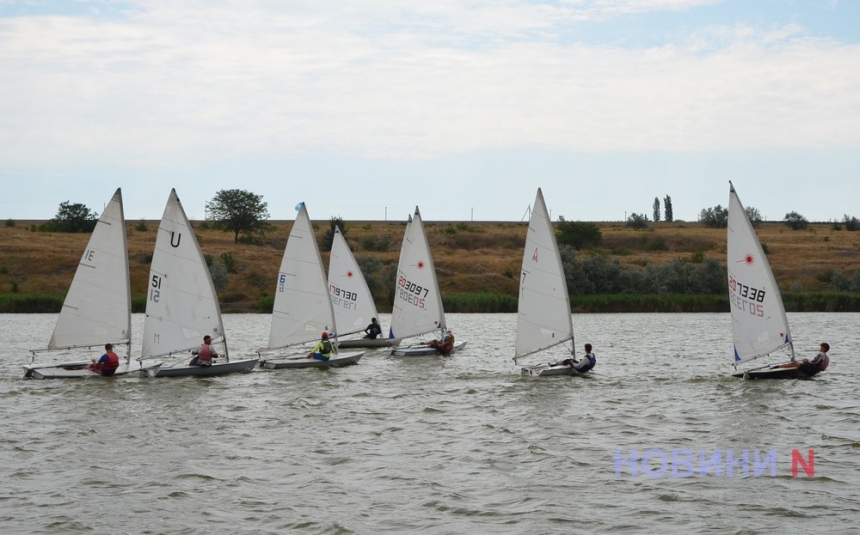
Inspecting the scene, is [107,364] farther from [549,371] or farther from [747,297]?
Answer: [747,297]

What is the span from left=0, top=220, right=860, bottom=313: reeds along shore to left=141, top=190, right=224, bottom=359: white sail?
125 ft

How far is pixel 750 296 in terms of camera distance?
3064 cm

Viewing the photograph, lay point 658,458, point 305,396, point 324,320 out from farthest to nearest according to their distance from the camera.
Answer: point 324,320
point 305,396
point 658,458

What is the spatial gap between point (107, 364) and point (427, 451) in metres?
14.0

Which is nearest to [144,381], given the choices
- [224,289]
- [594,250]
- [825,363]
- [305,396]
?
[305,396]

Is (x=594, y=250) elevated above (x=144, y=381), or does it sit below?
above

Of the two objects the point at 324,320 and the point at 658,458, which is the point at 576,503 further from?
the point at 324,320

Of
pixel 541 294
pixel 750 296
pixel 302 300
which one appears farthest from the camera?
pixel 302 300

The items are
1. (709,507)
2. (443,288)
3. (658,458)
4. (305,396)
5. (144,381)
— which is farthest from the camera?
(443,288)

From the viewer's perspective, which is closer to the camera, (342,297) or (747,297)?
(747,297)

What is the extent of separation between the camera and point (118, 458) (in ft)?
70.1

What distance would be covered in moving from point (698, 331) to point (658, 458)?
36.3 meters

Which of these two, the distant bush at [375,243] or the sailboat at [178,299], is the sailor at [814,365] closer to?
the sailboat at [178,299]

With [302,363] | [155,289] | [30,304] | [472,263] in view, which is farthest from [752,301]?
[472,263]
